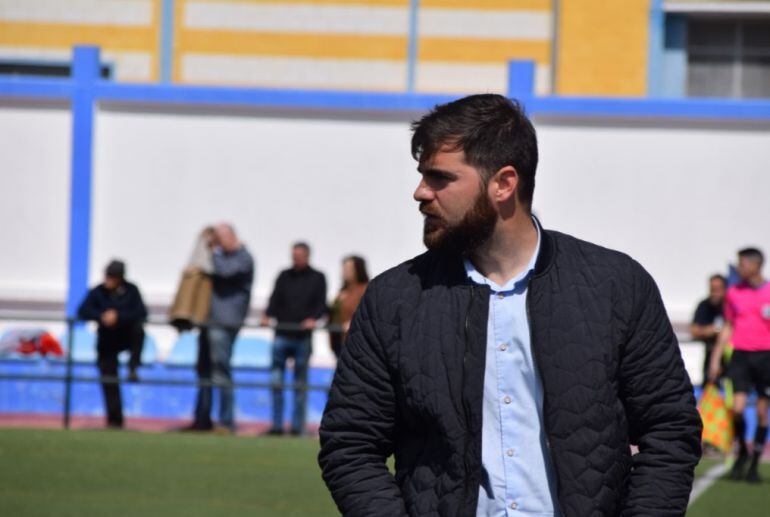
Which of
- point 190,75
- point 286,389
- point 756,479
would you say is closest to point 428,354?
point 756,479

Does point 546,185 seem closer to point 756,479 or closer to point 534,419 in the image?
point 756,479

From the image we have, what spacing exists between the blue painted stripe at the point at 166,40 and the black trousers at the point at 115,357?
9610 millimetres

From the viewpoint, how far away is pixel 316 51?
2494cm

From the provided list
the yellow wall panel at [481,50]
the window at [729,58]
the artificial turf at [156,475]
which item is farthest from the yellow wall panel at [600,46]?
the artificial turf at [156,475]

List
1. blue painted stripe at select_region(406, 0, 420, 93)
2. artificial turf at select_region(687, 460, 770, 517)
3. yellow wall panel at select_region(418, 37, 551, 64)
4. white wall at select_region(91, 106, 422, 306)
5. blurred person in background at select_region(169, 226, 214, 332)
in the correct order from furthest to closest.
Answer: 1. blue painted stripe at select_region(406, 0, 420, 93)
2. yellow wall panel at select_region(418, 37, 551, 64)
3. white wall at select_region(91, 106, 422, 306)
4. blurred person in background at select_region(169, 226, 214, 332)
5. artificial turf at select_region(687, 460, 770, 517)

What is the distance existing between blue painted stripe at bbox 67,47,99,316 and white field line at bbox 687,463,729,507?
8093 millimetres

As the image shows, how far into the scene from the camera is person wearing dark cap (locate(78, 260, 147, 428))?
1556cm

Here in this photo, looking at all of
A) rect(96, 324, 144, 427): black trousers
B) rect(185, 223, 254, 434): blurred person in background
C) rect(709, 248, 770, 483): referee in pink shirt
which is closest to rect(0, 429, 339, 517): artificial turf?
rect(185, 223, 254, 434): blurred person in background

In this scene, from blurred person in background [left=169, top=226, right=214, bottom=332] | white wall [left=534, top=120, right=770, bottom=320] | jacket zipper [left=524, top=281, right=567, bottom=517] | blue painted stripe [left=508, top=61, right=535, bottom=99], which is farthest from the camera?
blue painted stripe [left=508, top=61, right=535, bottom=99]

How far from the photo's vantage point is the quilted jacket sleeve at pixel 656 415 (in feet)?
12.2

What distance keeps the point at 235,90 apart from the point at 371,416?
1539 centimetres

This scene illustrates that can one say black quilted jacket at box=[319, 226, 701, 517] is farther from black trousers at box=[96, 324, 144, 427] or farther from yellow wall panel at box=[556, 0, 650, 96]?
yellow wall panel at box=[556, 0, 650, 96]

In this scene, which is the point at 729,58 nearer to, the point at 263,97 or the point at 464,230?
the point at 263,97

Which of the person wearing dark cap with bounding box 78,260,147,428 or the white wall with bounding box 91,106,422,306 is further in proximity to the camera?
the white wall with bounding box 91,106,422,306
